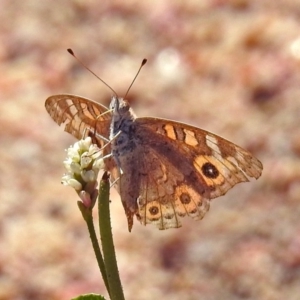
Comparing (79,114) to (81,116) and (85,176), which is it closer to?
(81,116)

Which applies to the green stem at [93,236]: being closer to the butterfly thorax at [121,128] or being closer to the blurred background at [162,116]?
the butterfly thorax at [121,128]

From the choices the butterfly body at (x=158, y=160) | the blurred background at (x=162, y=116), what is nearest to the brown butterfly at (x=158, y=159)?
the butterfly body at (x=158, y=160)

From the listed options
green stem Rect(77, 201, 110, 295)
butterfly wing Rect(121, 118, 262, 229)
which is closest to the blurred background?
butterfly wing Rect(121, 118, 262, 229)

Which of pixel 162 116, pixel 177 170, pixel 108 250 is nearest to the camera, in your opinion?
pixel 108 250

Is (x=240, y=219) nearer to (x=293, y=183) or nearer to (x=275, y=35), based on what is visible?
(x=293, y=183)

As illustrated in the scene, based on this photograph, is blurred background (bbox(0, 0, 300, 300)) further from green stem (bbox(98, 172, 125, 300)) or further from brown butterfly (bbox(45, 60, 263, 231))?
green stem (bbox(98, 172, 125, 300))

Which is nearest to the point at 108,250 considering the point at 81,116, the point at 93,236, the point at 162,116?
the point at 93,236

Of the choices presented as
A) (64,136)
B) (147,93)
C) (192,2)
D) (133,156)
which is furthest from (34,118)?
(133,156)

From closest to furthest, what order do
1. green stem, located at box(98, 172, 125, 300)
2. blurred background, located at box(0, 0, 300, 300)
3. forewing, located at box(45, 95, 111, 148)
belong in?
green stem, located at box(98, 172, 125, 300) → forewing, located at box(45, 95, 111, 148) → blurred background, located at box(0, 0, 300, 300)
